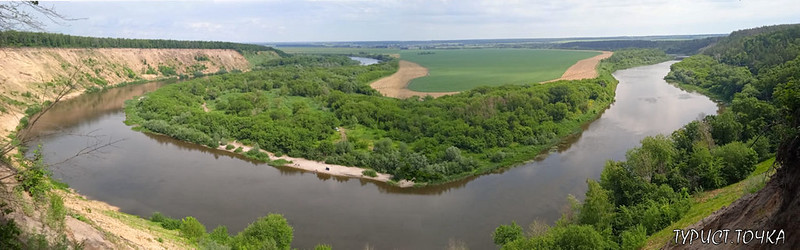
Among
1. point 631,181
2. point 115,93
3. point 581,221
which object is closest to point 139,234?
point 581,221

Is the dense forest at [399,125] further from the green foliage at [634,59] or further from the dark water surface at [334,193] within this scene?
the green foliage at [634,59]

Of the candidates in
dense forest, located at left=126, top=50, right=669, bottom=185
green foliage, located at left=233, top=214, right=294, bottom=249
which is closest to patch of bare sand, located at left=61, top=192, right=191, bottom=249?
green foliage, located at left=233, top=214, right=294, bottom=249

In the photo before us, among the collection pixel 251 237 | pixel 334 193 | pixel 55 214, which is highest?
pixel 55 214

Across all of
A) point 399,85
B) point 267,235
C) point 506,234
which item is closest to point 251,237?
point 267,235

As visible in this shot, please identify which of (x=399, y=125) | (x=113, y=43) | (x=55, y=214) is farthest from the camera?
(x=113, y=43)

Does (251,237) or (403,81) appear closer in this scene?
(251,237)

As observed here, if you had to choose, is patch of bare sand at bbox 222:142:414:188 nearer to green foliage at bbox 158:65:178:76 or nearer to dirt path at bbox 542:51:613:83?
dirt path at bbox 542:51:613:83

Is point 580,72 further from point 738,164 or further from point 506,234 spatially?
point 506,234
